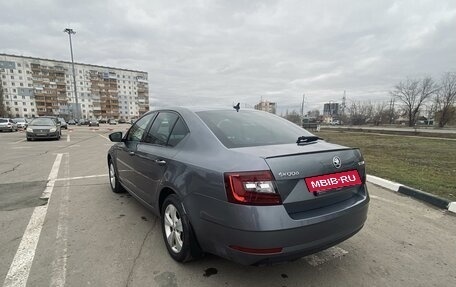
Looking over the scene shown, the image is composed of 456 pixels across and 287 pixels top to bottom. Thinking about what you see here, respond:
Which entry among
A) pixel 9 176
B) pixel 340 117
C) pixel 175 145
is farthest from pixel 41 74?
pixel 175 145

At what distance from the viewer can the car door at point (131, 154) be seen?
3.84 meters

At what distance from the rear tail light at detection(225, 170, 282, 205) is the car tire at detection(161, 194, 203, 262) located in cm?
73

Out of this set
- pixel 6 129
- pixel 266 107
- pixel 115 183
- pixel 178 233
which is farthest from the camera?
pixel 266 107

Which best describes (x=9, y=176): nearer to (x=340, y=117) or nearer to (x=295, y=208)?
(x=295, y=208)

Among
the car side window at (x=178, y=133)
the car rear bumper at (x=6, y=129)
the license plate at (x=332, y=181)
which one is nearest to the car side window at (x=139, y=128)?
the car side window at (x=178, y=133)

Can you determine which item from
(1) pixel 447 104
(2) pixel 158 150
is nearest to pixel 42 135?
(2) pixel 158 150

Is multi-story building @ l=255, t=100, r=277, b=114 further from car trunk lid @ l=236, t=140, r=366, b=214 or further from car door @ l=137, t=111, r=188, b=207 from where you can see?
car trunk lid @ l=236, t=140, r=366, b=214

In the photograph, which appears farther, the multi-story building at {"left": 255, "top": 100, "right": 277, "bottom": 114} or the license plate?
the multi-story building at {"left": 255, "top": 100, "right": 277, "bottom": 114}

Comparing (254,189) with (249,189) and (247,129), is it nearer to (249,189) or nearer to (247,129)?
(249,189)

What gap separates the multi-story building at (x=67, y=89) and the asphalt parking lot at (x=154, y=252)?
82.4m

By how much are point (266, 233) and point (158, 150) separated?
1721 millimetres

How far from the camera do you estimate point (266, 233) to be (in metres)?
1.99

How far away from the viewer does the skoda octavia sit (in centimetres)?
204

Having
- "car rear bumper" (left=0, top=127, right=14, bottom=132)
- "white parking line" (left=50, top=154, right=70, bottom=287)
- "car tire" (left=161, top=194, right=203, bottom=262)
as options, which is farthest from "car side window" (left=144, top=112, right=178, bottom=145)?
"car rear bumper" (left=0, top=127, right=14, bottom=132)
